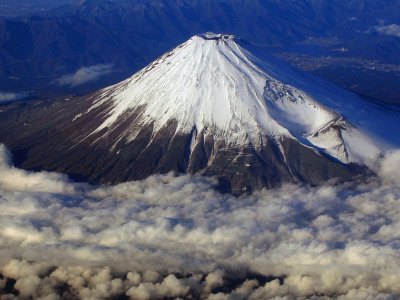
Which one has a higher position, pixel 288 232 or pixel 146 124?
pixel 146 124

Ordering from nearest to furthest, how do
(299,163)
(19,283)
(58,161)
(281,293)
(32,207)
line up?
(281,293) → (19,283) → (32,207) → (299,163) → (58,161)

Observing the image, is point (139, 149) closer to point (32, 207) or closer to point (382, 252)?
point (32, 207)

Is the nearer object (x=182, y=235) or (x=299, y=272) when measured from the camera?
(x=299, y=272)

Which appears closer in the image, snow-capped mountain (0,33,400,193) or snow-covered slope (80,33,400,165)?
snow-capped mountain (0,33,400,193)

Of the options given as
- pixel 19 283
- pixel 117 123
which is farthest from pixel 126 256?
pixel 117 123
